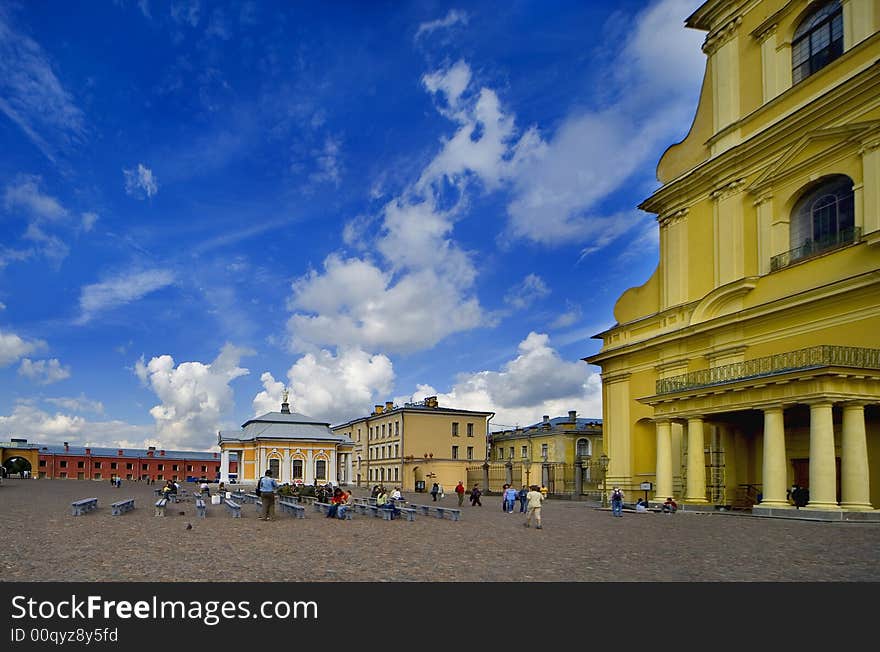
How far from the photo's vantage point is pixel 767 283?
3003 cm

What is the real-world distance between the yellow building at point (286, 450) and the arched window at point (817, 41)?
56.3 m

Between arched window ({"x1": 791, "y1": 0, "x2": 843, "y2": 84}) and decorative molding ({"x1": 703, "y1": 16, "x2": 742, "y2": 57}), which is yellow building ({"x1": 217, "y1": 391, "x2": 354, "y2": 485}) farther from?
arched window ({"x1": 791, "y1": 0, "x2": 843, "y2": 84})

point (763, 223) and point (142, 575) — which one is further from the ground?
point (763, 223)

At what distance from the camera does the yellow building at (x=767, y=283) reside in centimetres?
2447

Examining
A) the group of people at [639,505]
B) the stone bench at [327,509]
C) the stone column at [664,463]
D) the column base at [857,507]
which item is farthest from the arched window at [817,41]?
the stone bench at [327,509]

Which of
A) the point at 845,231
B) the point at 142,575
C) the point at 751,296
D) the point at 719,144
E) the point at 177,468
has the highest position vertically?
the point at 719,144

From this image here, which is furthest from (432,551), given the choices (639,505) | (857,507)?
(639,505)

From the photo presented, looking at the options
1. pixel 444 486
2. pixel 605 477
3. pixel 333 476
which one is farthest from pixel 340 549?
pixel 333 476

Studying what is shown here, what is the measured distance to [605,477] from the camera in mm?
37594

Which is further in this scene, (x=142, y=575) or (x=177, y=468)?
(x=177, y=468)

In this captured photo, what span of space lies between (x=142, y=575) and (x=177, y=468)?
135149 millimetres

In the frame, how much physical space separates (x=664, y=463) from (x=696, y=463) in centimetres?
179

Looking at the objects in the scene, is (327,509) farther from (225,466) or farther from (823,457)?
(225,466)
